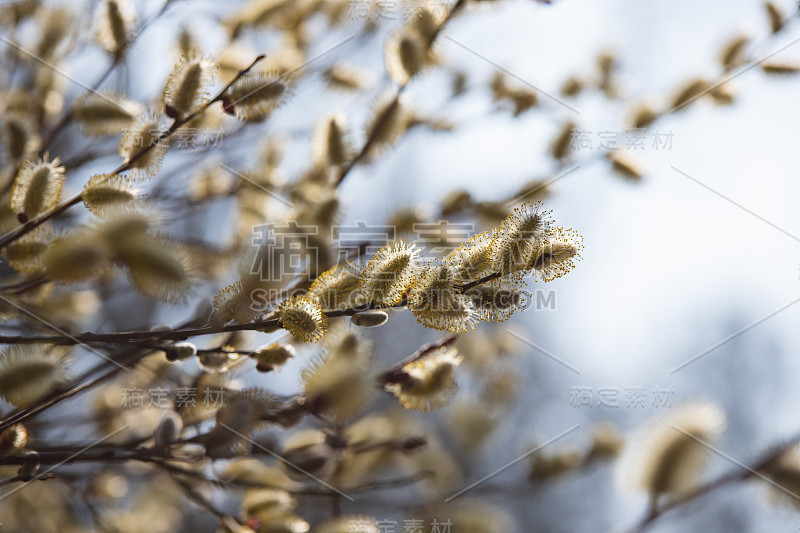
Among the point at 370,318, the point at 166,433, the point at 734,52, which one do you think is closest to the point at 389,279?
the point at 370,318

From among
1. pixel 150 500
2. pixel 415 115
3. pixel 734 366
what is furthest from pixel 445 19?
pixel 734 366

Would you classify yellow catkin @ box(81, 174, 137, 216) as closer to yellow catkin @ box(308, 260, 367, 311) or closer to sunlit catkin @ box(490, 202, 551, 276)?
yellow catkin @ box(308, 260, 367, 311)

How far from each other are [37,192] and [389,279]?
0.59 meters

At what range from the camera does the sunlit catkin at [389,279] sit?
0.79 metres

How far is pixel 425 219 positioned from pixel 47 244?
89 cm

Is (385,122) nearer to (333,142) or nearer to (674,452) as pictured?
Result: (333,142)

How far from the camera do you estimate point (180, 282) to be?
675 millimetres

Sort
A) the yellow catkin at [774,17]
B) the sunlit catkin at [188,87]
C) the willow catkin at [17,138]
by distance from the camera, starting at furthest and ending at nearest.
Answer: the yellow catkin at [774,17], the willow catkin at [17,138], the sunlit catkin at [188,87]

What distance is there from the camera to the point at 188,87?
37.7 inches

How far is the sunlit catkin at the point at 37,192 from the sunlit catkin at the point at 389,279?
53 centimetres

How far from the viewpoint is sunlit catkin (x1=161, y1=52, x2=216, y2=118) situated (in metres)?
0.96

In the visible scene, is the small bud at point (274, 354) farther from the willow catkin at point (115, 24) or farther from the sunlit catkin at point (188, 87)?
the willow catkin at point (115, 24)

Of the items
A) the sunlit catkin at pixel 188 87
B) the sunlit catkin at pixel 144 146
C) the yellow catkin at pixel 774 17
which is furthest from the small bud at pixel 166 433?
the yellow catkin at pixel 774 17

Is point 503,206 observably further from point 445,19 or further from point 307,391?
point 307,391
